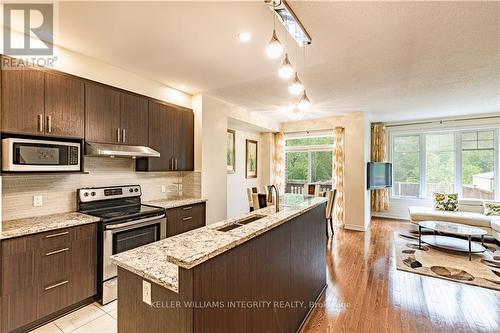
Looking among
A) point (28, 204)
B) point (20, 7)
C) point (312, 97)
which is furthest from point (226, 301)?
point (312, 97)

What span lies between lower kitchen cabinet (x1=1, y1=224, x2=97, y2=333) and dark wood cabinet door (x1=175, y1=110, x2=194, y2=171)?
163 cm

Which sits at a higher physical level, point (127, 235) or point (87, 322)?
point (127, 235)

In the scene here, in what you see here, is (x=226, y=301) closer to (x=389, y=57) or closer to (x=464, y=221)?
(x=389, y=57)

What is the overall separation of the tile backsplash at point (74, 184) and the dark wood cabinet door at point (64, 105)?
48 cm

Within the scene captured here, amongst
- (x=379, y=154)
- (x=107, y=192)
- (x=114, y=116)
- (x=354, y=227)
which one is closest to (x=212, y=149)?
(x=114, y=116)

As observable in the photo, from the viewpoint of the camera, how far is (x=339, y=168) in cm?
579

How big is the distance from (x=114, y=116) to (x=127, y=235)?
1.46 m

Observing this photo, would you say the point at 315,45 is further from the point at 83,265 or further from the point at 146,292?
the point at 83,265

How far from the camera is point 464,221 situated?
4723mm

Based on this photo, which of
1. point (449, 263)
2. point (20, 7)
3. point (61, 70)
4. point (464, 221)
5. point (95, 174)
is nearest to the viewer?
point (20, 7)

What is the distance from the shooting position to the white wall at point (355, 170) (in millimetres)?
5457

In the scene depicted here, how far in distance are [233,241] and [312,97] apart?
3.70m

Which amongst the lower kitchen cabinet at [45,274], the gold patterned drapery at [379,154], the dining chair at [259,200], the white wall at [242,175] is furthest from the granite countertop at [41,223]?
the gold patterned drapery at [379,154]

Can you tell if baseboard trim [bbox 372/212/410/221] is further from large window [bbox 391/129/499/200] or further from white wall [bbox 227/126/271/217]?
white wall [bbox 227/126/271/217]
